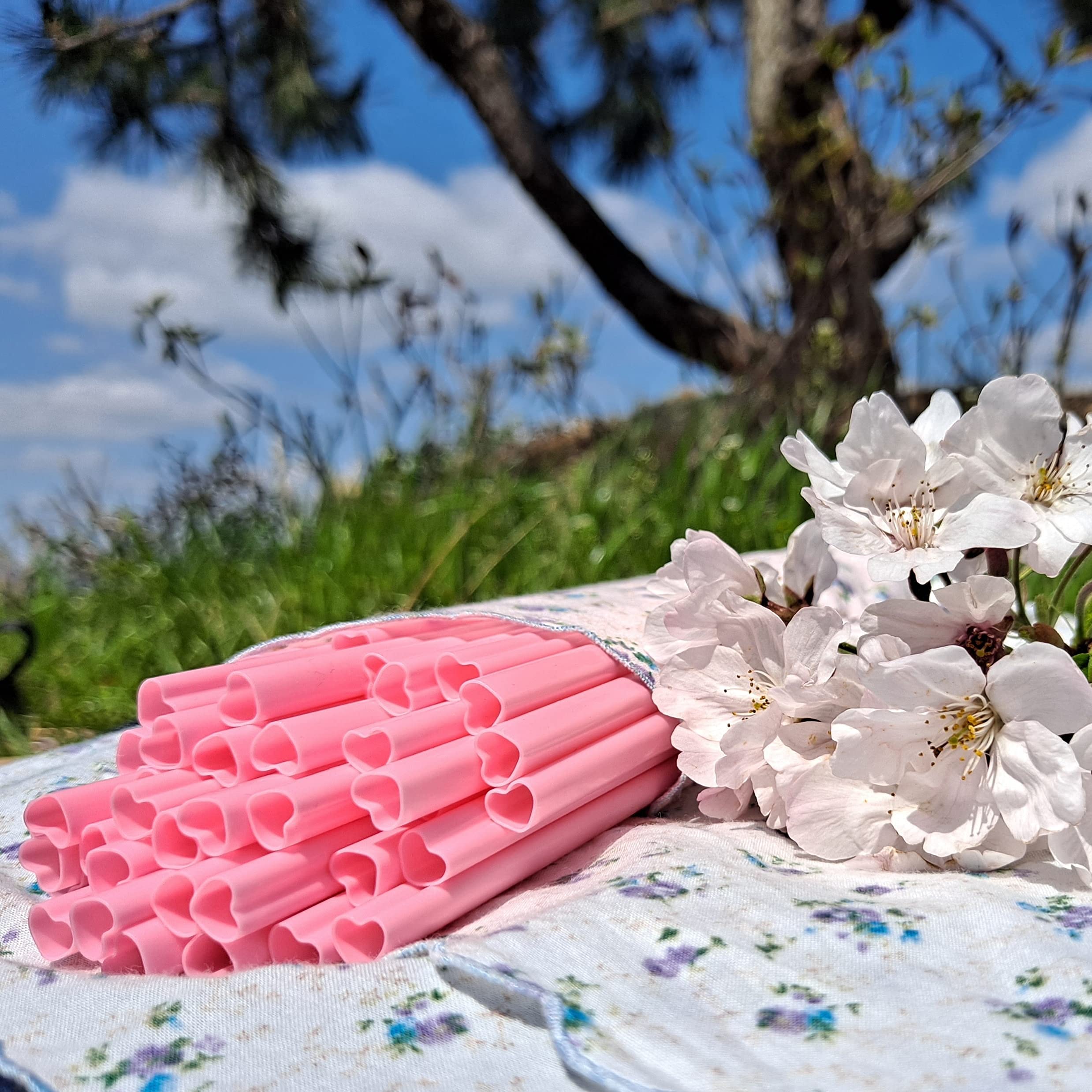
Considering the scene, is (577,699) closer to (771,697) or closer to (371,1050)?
(771,697)

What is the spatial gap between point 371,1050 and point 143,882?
0.41 m

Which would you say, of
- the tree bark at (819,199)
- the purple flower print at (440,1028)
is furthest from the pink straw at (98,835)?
the tree bark at (819,199)

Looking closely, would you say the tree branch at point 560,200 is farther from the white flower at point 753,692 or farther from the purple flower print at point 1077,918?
the purple flower print at point 1077,918

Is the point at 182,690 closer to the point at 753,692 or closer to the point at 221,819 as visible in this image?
the point at 221,819

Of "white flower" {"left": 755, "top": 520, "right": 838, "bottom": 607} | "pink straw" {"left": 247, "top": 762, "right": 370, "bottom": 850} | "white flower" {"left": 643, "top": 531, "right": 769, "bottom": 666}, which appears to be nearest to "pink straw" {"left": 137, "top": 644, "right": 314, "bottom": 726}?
"pink straw" {"left": 247, "top": 762, "right": 370, "bottom": 850}

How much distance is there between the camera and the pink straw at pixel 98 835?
3.95 ft

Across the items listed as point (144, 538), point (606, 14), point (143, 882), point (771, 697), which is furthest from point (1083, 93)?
point (606, 14)

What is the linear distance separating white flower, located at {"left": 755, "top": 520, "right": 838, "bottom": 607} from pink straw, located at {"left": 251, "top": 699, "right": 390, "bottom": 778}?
0.50m

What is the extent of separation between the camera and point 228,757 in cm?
122

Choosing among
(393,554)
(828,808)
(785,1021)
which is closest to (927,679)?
(828,808)

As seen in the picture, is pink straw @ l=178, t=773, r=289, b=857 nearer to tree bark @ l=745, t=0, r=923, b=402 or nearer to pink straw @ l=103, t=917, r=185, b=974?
pink straw @ l=103, t=917, r=185, b=974

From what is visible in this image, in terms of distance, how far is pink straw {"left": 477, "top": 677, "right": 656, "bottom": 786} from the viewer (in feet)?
3.70

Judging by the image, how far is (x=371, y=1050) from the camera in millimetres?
810

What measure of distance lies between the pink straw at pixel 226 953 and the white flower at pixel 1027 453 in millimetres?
852
